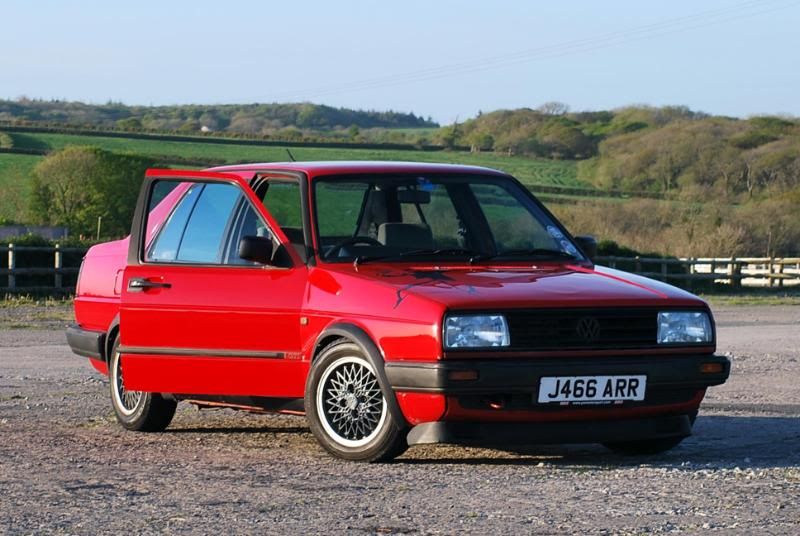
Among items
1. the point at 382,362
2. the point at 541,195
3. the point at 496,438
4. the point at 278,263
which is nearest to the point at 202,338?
the point at 278,263

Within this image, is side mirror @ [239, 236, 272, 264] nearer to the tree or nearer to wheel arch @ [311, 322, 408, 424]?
wheel arch @ [311, 322, 408, 424]

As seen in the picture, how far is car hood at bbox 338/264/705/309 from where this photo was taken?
7.56 meters

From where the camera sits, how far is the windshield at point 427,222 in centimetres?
855

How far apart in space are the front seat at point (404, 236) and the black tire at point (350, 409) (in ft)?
2.87

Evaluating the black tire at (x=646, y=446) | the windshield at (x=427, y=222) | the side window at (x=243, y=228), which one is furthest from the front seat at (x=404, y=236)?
the black tire at (x=646, y=446)

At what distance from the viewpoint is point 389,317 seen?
7.65 m

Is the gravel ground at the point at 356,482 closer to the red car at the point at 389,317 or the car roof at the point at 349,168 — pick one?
the red car at the point at 389,317

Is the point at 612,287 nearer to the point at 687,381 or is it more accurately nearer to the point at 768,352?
the point at 687,381

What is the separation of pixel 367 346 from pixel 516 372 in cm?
79

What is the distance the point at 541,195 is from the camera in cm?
9350

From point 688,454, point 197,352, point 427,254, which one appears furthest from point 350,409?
point 688,454

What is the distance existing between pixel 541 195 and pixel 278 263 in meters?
85.7

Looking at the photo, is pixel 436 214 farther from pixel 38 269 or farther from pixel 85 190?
pixel 85 190

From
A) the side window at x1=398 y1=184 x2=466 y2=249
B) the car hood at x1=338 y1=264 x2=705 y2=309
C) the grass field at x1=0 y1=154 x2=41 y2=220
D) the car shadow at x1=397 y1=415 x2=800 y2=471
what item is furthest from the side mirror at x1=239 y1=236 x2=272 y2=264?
the grass field at x1=0 y1=154 x2=41 y2=220
